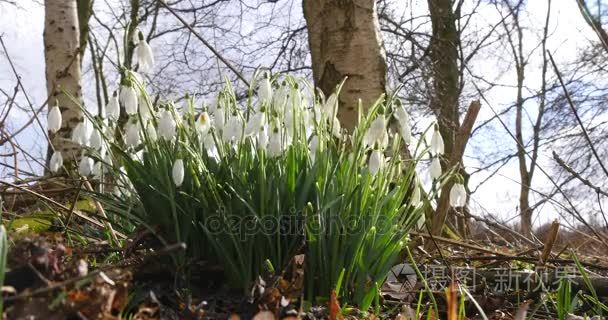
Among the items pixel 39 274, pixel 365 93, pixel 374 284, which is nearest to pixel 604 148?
pixel 365 93

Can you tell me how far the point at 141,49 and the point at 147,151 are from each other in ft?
1.26

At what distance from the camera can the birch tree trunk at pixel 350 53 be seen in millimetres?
3529

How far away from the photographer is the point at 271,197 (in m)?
1.98

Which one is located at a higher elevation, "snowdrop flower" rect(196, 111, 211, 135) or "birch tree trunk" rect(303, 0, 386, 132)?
"birch tree trunk" rect(303, 0, 386, 132)

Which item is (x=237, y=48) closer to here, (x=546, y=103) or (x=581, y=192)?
(x=546, y=103)

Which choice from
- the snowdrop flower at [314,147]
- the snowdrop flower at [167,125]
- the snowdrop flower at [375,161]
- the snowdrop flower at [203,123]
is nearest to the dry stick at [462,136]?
the snowdrop flower at [375,161]

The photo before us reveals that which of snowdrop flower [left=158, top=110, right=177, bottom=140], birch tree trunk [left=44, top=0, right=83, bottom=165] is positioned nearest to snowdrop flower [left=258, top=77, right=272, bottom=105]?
snowdrop flower [left=158, top=110, right=177, bottom=140]

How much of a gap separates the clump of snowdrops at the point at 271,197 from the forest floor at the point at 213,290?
103 mm

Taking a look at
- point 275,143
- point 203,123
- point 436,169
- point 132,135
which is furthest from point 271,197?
point 436,169

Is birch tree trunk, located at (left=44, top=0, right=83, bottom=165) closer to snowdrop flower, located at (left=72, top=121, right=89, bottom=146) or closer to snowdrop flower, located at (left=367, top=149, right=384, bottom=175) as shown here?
snowdrop flower, located at (left=72, top=121, right=89, bottom=146)

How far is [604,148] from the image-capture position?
9.70 meters

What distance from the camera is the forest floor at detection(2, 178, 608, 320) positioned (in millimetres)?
1032

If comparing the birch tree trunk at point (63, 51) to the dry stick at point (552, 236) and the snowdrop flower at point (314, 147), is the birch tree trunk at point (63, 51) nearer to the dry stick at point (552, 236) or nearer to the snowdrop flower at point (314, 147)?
the snowdrop flower at point (314, 147)

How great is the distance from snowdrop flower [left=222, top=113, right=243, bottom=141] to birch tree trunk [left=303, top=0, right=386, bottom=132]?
1.51 m
